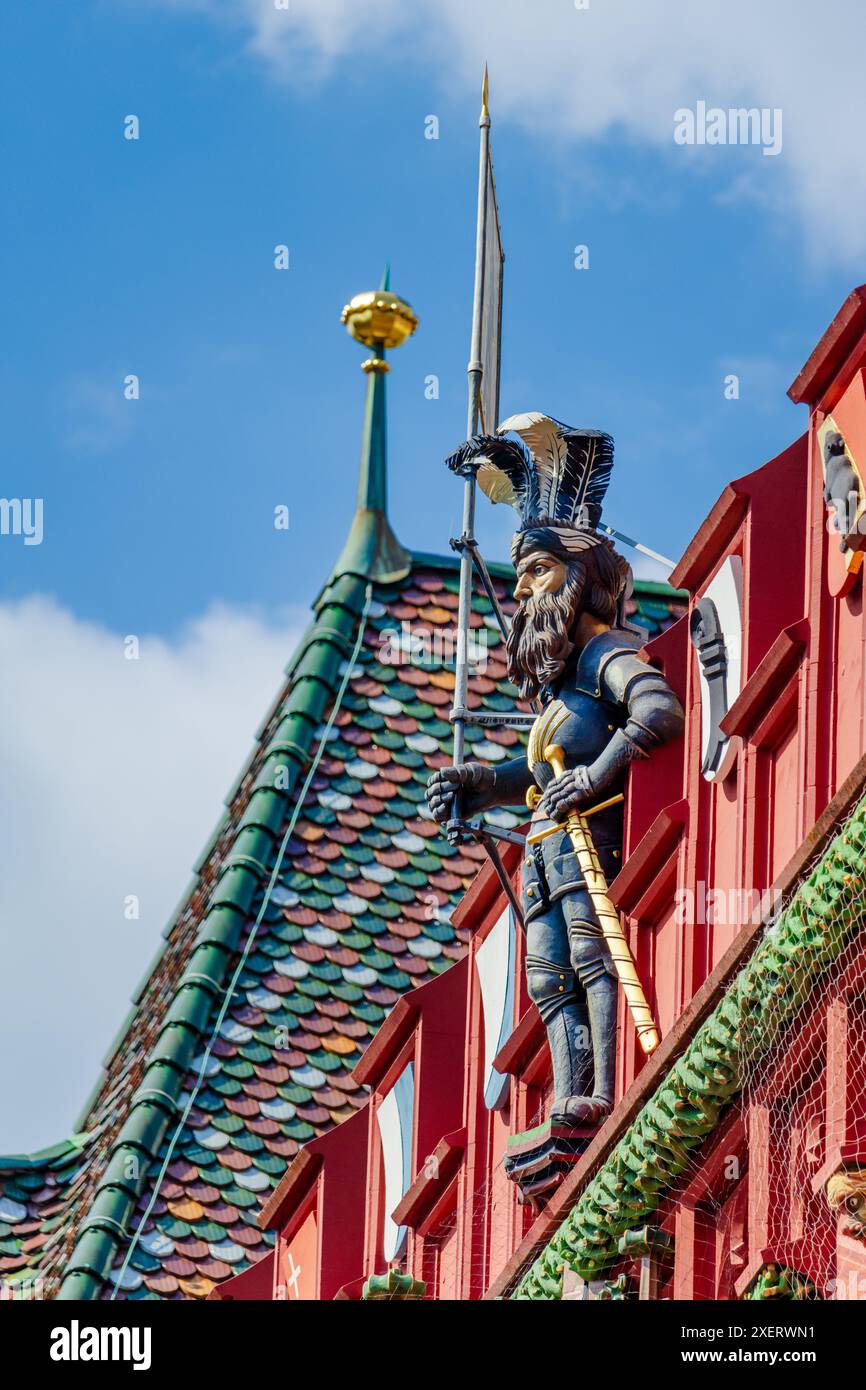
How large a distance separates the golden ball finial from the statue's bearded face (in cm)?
1225

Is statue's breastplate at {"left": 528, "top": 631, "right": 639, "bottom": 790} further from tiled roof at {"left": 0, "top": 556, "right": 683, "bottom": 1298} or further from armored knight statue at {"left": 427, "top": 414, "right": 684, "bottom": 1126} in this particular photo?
tiled roof at {"left": 0, "top": 556, "right": 683, "bottom": 1298}

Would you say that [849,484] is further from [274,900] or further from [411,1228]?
[274,900]

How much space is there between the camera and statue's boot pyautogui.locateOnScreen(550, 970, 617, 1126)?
57.8 feet

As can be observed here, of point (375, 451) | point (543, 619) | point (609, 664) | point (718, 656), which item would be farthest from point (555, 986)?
point (375, 451)

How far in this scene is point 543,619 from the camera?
18641mm

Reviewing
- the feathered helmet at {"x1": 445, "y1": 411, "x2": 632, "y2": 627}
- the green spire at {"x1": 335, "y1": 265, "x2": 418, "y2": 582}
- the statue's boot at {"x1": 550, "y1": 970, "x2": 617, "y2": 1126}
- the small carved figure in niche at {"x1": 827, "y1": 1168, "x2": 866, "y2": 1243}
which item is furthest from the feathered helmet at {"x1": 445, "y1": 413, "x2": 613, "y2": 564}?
the green spire at {"x1": 335, "y1": 265, "x2": 418, "y2": 582}

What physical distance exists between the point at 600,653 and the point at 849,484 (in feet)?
10.2

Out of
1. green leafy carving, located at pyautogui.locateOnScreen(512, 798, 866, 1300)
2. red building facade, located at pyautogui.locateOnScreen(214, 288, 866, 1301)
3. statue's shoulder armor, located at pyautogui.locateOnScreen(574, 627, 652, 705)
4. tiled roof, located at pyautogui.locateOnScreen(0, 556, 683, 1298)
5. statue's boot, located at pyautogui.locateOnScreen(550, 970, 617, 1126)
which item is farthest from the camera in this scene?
tiled roof, located at pyautogui.locateOnScreen(0, 556, 683, 1298)

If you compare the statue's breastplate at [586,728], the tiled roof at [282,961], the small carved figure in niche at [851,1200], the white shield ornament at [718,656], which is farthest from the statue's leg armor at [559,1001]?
the tiled roof at [282,961]

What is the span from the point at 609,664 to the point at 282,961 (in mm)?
8429

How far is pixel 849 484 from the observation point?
15477 mm
